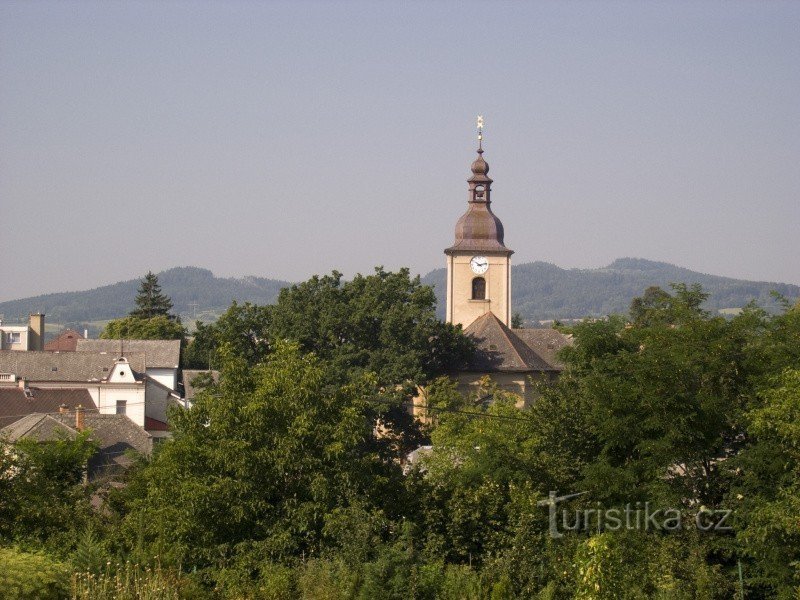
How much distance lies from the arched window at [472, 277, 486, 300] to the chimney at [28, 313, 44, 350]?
44.5 m

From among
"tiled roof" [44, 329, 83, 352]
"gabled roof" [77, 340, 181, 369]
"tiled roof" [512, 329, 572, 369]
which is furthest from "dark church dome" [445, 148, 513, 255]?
"tiled roof" [44, 329, 83, 352]

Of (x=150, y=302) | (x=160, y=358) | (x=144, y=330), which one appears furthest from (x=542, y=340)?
(x=150, y=302)

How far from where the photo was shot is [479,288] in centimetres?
7700

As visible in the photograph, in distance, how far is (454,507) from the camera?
25.4 metres

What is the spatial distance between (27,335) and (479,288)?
148ft

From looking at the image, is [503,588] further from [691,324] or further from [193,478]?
[691,324]

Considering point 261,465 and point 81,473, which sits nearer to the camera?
point 261,465

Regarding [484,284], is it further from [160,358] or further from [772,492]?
[772,492]

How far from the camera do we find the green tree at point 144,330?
338ft

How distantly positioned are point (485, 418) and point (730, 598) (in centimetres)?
Answer: 1820

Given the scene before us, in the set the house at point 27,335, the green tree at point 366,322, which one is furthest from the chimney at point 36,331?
the green tree at point 366,322

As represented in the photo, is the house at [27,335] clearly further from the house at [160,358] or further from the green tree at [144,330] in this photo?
the house at [160,358]

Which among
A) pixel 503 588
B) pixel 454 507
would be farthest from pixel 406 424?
pixel 503 588

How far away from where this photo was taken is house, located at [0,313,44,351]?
106m
